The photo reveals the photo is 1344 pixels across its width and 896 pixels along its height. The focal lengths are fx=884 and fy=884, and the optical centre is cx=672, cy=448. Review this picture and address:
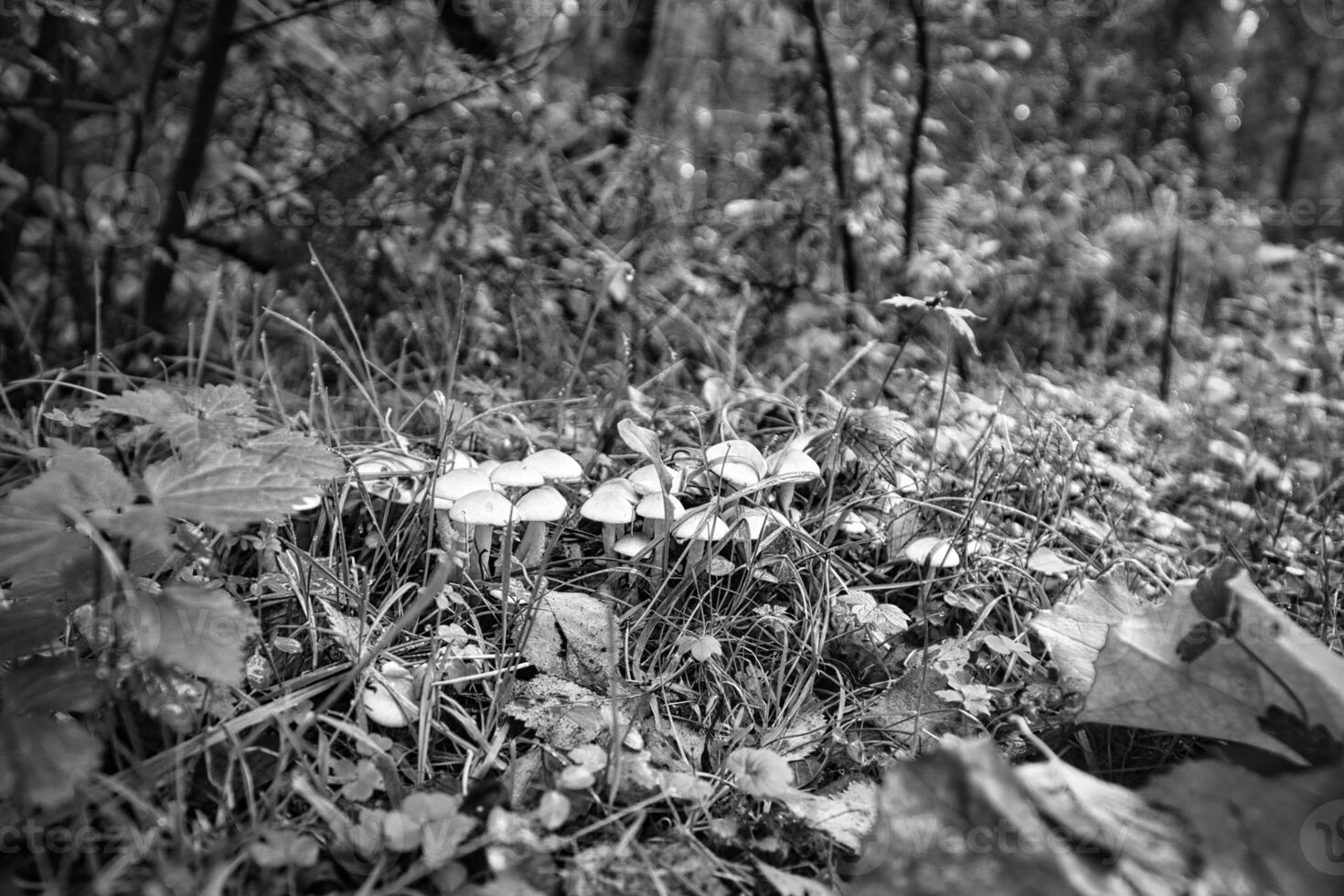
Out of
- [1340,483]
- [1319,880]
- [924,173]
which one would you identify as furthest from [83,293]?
[1340,483]

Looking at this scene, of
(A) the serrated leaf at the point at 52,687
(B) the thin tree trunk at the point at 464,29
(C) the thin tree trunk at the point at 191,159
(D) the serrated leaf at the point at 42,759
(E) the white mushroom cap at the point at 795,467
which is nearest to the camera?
(D) the serrated leaf at the point at 42,759

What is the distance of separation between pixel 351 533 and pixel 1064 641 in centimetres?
135

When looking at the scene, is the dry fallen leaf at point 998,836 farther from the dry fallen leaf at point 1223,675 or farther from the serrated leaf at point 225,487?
the serrated leaf at point 225,487

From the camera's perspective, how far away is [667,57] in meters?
5.38

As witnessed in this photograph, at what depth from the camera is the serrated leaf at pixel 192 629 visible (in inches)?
42.7

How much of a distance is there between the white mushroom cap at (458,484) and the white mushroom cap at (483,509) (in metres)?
0.04

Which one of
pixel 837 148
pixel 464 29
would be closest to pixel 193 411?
pixel 837 148

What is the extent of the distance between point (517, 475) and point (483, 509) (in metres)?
0.09

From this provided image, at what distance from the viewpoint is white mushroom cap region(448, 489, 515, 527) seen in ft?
4.96

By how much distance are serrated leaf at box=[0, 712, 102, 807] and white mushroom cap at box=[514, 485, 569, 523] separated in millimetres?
686

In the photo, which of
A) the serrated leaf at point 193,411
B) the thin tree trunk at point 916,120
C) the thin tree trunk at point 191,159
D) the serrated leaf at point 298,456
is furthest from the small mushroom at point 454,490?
the thin tree trunk at point 916,120

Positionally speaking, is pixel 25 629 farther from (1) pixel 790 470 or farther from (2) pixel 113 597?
(1) pixel 790 470

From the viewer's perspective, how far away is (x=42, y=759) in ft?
3.48

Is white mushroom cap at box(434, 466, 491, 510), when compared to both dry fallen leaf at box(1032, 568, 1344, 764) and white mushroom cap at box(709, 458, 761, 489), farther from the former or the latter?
dry fallen leaf at box(1032, 568, 1344, 764)
